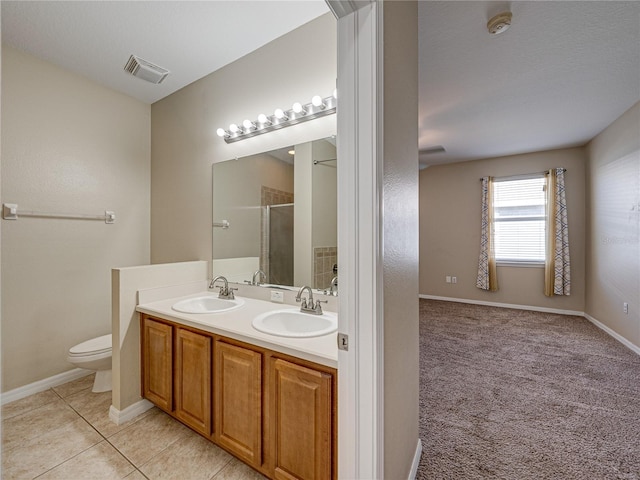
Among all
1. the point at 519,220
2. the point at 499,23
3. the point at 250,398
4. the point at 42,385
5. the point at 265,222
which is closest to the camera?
the point at 250,398

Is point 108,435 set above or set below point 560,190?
below

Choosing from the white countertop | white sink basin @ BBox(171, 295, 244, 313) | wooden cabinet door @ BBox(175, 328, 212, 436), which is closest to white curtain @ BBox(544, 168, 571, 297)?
the white countertop

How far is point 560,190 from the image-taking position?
172 inches

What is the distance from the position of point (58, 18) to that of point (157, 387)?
8.46 ft

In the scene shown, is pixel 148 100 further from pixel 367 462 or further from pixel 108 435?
pixel 367 462

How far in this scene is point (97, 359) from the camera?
2.14 metres

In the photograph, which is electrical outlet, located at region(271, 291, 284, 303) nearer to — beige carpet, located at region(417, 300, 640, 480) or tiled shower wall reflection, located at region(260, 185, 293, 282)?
tiled shower wall reflection, located at region(260, 185, 293, 282)

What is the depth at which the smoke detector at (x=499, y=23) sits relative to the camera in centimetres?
179

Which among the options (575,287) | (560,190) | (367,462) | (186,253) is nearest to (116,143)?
(186,253)

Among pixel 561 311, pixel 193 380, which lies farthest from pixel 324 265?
pixel 561 311

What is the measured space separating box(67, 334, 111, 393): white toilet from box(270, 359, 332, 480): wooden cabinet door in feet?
5.38

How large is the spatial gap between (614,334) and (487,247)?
1933mm

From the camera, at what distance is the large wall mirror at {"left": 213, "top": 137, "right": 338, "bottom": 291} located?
6.26ft

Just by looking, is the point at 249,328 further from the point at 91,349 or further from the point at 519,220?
the point at 519,220
